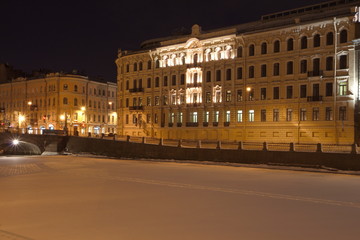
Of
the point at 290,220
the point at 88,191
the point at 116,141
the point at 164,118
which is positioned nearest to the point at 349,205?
the point at 290,220

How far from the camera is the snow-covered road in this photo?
1065cm

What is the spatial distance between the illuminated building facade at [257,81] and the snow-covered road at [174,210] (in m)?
26.6

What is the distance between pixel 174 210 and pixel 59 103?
7373 cm

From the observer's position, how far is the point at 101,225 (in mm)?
11352

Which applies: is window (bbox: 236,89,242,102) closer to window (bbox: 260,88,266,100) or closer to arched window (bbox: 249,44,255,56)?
window (bbox: 260,88,266,100)

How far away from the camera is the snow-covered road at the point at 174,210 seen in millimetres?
10648

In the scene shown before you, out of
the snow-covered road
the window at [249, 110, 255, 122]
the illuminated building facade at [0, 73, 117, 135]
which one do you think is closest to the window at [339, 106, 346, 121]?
the window at [249, 110, 255, 122]

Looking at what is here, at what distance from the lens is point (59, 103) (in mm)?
82688

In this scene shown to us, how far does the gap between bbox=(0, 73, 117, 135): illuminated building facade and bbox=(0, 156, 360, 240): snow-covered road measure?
6228cm

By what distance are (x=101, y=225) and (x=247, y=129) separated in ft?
144

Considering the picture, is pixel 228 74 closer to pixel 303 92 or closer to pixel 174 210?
pixel 303 92

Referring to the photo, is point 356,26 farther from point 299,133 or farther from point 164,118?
point 164,118

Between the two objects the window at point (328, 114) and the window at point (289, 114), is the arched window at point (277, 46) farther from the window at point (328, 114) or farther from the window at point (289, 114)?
the window at point (328, 114)

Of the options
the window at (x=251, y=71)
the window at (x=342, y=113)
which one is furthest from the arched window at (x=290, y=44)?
the window at (x=342, y=113)
